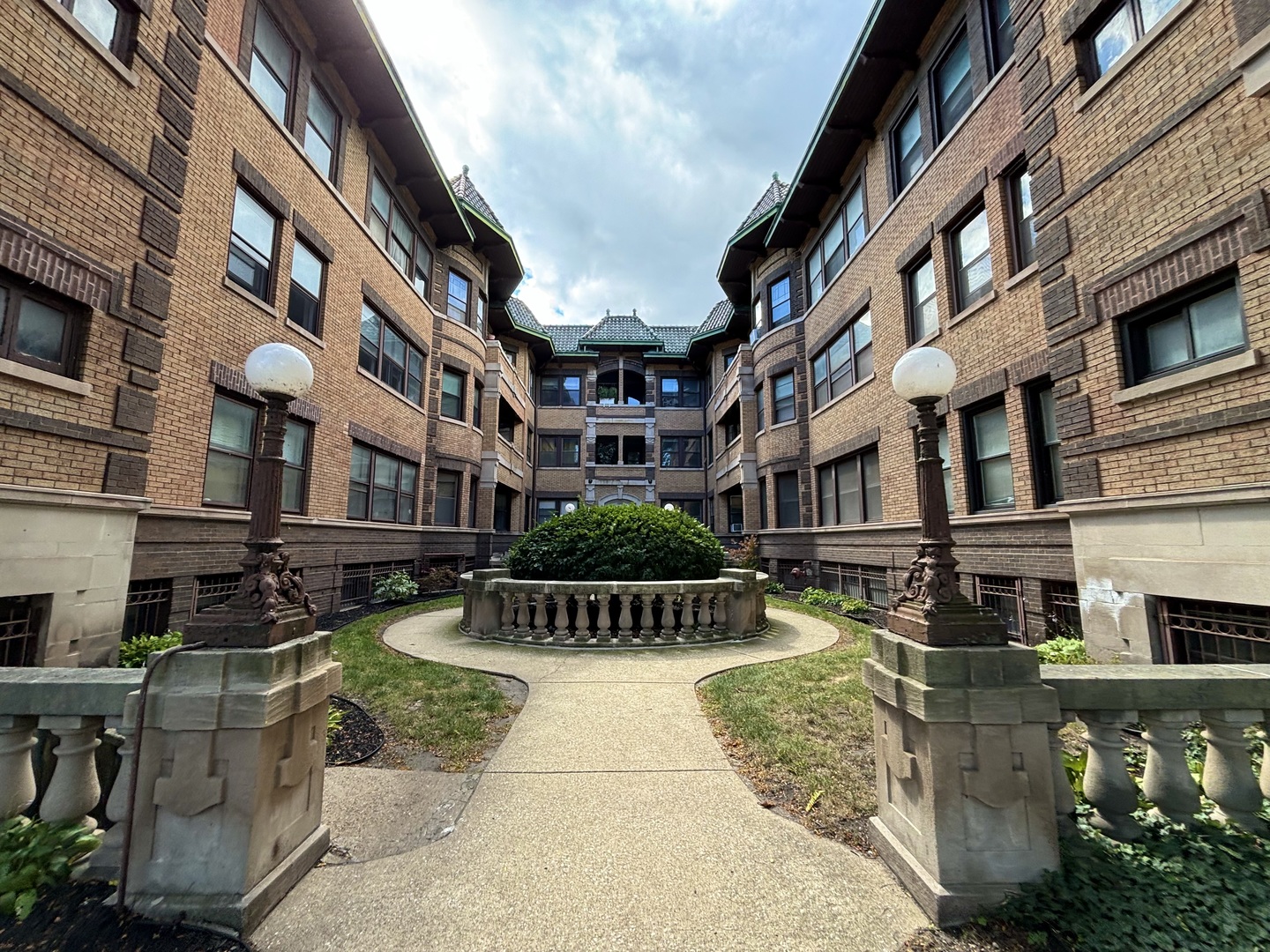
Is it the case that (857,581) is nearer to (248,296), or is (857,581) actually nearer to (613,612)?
(613,612)

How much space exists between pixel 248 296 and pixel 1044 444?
1310 cm

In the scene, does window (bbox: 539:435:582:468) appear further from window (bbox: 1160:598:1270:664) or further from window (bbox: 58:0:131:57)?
window (bbox: 1160:598:1270:664)

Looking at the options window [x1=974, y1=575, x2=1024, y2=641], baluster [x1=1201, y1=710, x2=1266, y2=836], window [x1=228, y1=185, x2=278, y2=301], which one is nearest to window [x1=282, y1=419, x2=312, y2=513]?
window [x1=228, y1=185, x2=278, y2=301]

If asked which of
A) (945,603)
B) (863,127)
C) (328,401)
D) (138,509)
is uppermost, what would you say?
(863,127)

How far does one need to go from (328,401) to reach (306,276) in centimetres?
261

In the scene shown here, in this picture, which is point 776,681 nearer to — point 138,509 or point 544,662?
point 544,662

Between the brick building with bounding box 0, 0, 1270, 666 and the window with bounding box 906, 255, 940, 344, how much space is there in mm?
90

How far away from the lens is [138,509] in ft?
22.2

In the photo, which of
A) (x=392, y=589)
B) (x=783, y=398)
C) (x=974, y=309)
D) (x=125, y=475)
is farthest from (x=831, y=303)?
(x=125, y=475)

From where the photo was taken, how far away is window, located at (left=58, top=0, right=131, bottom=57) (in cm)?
628

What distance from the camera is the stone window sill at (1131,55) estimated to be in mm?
5434

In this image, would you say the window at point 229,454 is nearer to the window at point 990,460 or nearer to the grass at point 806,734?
the grass at point 806,734

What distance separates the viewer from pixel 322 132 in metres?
11.7

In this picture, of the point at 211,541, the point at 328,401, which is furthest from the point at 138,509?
the point at 328,401
